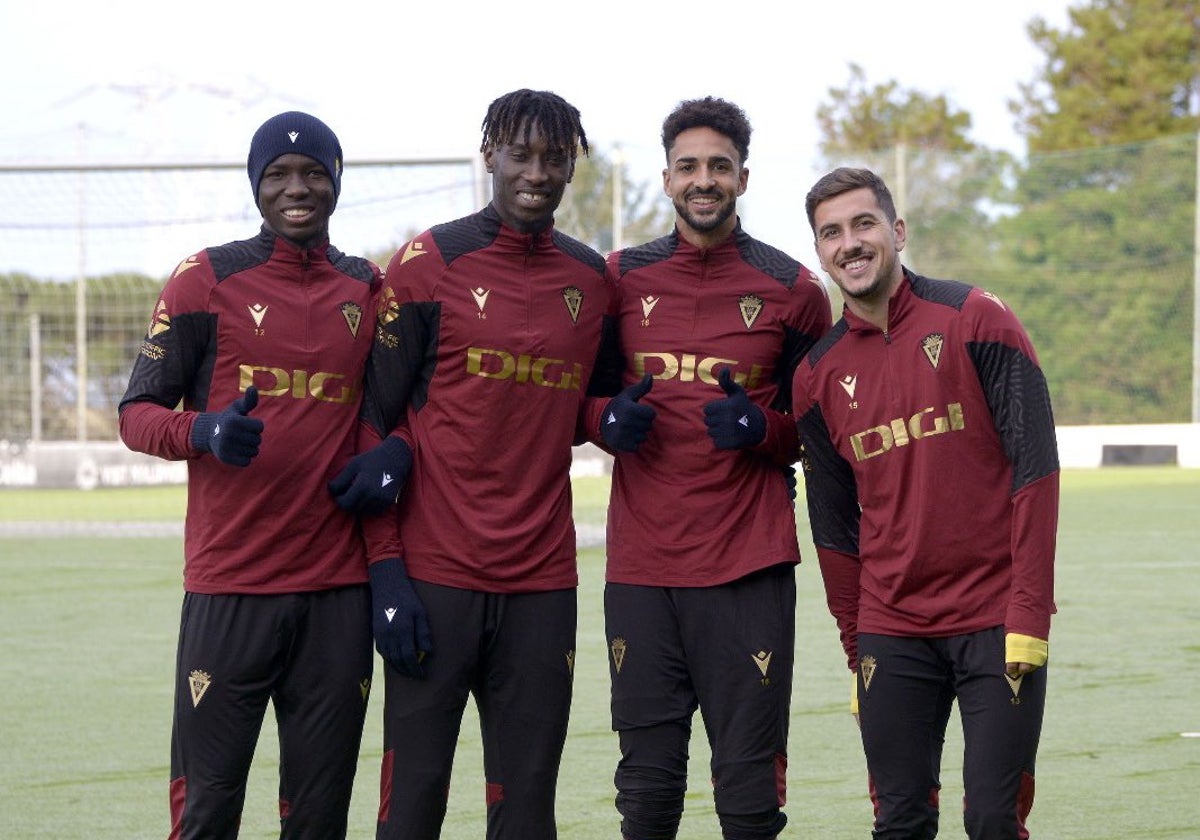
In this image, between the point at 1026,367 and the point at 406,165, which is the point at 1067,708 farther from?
the point at 406,165

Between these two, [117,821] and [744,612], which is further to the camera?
[117,821]

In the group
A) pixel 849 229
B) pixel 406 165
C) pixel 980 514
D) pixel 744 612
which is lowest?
pixel 744 612

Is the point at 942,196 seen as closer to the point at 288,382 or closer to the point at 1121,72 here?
the point at 1121,72

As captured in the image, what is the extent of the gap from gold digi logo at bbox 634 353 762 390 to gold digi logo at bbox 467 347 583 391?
33cm

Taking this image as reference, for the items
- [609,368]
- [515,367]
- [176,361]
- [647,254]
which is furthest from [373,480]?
[647,254]

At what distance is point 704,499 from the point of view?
4848 millimetres

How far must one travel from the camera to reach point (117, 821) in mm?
6070

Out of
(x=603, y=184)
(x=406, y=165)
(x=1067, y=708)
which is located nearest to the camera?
(x=1067, y=708)

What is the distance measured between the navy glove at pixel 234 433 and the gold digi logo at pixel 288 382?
0.18 m

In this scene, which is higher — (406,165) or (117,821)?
(406,165)

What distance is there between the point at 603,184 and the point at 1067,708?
24.7 metres

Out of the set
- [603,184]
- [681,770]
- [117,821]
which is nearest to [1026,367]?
[681,770]

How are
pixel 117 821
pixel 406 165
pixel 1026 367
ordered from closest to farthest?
1. pixel 1026 367
2. pixel 117 821
3. pixel 406 165

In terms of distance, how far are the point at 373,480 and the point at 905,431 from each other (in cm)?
138
